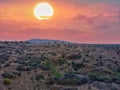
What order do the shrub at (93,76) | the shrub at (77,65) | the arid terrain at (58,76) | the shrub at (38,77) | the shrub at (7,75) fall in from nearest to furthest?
the arid terrain at (58,76) < the shrub at (38,77) < the shrub at (93,76) < the shrub at (7,75) < the shrub at (77,65)

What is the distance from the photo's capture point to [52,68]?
67500mm

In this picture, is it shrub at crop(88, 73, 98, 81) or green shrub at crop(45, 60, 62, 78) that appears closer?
shrub at crop(88, 73, 98, 81)

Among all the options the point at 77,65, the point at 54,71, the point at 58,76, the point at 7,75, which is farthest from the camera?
the point at 77,65

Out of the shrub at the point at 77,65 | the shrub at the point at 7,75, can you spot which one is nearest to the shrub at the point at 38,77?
the shrub at the point at 7,75

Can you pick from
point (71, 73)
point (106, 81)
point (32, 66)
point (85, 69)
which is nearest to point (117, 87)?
point (106, 81)

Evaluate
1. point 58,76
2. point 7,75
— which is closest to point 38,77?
point 58,76

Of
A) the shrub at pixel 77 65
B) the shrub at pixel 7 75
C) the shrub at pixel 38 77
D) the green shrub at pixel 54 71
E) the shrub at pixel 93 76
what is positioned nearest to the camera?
the shrub at pixel 38 77

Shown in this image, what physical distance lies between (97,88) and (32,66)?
16918 millimetres

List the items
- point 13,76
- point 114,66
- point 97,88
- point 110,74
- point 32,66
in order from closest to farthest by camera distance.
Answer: point 97,88 → point 13,76 → point 110,74 → point 32,66 → point 114,66

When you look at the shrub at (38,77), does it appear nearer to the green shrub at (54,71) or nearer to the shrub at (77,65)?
the green shrub at (54,71)

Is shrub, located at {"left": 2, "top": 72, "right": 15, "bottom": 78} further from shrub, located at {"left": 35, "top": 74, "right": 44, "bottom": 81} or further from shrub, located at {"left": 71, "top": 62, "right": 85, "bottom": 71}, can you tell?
shrub, located at {"left": 71, "top": 62, "right": 85, "bottom": 71}

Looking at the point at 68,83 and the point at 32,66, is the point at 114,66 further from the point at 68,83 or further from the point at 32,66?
the point at 68,83

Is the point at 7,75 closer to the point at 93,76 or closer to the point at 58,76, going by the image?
the point at 58,76

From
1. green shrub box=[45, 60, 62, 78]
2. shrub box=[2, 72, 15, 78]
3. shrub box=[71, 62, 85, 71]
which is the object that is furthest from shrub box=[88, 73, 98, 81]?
shrub box=[2, 72, 15, 78]
